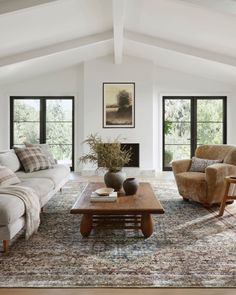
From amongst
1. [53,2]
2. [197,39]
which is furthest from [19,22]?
[197,39]

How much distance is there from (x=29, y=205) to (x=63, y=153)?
573cm

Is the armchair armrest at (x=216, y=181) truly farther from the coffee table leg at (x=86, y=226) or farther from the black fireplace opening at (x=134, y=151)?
the black fireplace opening at (x=134, y=151)

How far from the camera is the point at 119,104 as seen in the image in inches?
342

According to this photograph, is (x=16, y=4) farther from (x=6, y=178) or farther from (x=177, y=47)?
(x=177, y=47)

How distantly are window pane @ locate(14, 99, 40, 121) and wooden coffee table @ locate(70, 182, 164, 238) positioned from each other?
5572 millimetres

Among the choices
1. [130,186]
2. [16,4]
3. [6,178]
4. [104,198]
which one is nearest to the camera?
[104,198]

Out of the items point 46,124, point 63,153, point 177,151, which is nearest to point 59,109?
point 46,124

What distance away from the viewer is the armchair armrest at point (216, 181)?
4.78 metres

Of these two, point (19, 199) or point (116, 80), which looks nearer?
point (19, 199)

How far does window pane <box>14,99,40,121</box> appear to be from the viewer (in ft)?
29.9

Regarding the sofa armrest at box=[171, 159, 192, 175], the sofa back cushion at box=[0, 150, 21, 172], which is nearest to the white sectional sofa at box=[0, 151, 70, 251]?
the sofa back cushion at box=[0, 150, 21, 172]

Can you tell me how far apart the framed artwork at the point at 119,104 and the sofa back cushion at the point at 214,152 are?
3.11m

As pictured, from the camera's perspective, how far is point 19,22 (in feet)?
17.4

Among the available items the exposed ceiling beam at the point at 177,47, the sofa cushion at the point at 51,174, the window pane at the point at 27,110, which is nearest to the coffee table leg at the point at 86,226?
the sofa cushion at the point at 51,174
